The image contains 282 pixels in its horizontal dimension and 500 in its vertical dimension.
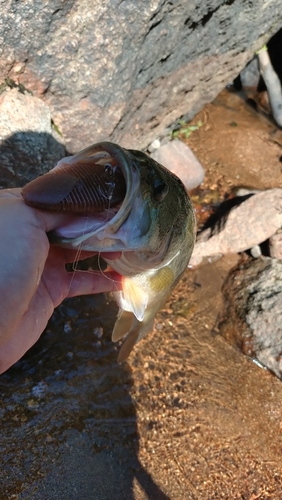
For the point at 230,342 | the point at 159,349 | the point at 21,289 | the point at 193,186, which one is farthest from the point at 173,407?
Result: the point at 193,186

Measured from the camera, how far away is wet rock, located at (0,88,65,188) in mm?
3051

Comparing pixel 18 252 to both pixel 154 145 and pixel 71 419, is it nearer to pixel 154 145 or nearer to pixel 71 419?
pixel 71 419

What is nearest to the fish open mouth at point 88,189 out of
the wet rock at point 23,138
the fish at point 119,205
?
the fish at point 119,205

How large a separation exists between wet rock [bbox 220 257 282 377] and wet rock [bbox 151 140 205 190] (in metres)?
1.23

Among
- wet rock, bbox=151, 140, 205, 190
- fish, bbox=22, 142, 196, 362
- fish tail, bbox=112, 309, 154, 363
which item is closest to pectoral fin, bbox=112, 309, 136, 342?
fish tail, bbox=112, 309, 154, 363

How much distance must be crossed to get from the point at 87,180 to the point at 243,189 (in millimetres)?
3867

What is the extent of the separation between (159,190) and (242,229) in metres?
2.86

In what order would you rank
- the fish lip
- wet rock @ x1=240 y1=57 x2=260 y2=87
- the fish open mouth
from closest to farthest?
1. the fish open mouth
2. the fish lip
3. wet rock @ x1=240 y1=57 x2=260 y2=87

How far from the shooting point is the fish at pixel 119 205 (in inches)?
69.4

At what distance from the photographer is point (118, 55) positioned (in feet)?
11.1

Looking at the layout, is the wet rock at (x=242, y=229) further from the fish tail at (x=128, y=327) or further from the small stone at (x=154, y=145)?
the fish tail at (x=128, y=327)

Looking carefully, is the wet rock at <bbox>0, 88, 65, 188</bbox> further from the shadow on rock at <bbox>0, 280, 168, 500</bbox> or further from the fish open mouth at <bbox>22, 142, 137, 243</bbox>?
the fish open mouth at <bbox>22, 142, 137, 243</bbox>

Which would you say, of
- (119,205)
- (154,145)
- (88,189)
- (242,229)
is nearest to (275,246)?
(242,229)

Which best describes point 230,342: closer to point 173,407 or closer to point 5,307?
point 173,407
